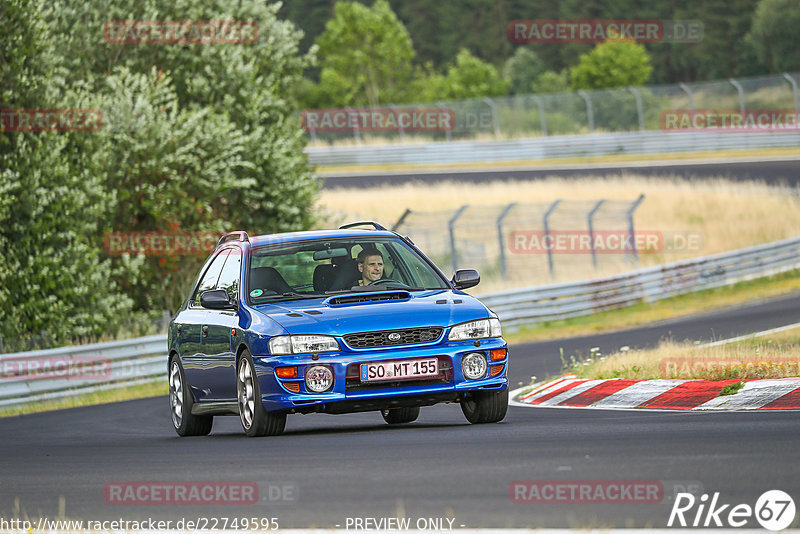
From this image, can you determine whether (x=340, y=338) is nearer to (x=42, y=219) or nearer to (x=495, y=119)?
(x=42, y=219)

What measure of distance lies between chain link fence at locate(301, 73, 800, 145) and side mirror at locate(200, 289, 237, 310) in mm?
40930

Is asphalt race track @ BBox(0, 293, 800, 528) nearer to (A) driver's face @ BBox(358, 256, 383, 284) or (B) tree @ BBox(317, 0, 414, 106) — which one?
(A) driver's face @ BBox(358, 256, 383, 284)

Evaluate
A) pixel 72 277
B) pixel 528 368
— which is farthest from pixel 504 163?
pixel 528 368

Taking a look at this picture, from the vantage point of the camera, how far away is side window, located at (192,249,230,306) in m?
11.9

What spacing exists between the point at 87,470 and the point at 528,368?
10387 mm

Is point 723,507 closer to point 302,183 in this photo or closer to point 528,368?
point 528,368

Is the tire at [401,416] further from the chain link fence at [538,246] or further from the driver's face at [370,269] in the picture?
the chain link fence at [538,246]

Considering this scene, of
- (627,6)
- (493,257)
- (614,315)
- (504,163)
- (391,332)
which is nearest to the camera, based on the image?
(391,332)

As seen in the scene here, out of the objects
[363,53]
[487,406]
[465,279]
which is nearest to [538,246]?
[465,279]

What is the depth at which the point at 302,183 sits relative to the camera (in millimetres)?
31453

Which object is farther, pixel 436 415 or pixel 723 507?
pixel 436 415

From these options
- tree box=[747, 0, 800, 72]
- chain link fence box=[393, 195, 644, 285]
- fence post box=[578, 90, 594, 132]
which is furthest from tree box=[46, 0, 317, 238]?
tree box=[747, 0, 800, 72]

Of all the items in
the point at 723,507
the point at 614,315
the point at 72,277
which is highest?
the point at 723,507

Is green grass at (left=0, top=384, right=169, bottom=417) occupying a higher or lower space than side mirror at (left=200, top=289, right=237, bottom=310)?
lower
